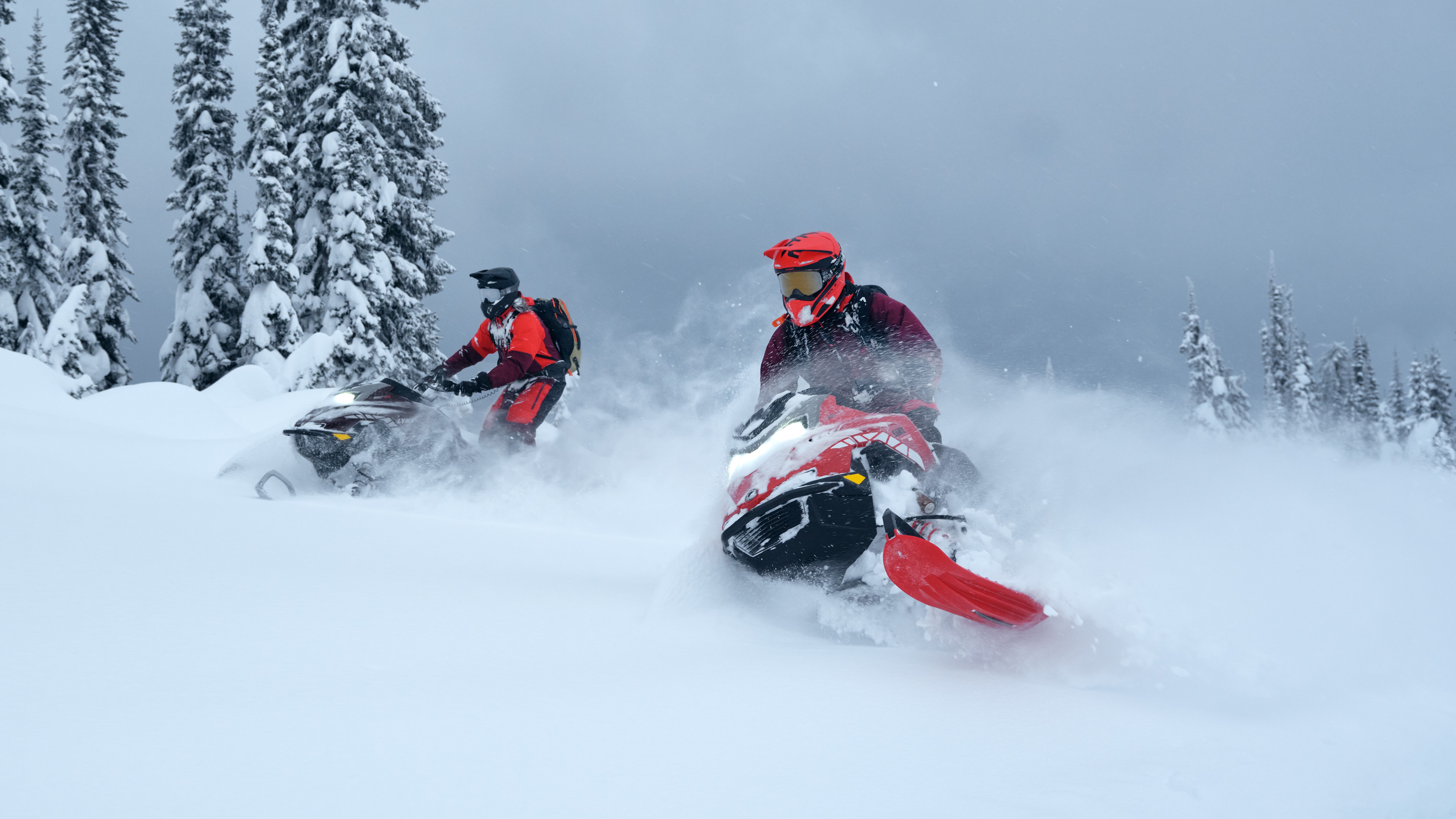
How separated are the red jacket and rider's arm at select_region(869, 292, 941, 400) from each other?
3608 millimetres

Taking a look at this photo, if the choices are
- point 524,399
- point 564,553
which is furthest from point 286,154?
point 564,553

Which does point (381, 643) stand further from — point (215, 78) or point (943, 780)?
point (215, 78)

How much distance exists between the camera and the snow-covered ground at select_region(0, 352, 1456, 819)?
1.31 m

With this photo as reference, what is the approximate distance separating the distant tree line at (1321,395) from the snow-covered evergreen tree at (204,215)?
121 feet

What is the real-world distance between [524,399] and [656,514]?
62.6 inches

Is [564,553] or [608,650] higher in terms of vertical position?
[564,553]

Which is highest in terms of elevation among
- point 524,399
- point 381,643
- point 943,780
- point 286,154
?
point 286,154

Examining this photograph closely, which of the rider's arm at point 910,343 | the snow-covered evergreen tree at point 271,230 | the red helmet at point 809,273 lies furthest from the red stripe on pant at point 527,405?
the snow-covered evergreen tree at point 271,230

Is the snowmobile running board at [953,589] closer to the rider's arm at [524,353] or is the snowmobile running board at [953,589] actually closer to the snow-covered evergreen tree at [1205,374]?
the rider's arm at [524,353]

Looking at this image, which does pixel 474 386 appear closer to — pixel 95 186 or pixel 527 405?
pixel 527 405

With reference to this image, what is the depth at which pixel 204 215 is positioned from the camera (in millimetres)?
24016

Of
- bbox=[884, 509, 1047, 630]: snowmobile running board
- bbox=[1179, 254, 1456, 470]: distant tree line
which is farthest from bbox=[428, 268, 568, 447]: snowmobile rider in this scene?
bbox=[1179, 254, 1456, 470]: distant tree line

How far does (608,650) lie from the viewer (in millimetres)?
2307

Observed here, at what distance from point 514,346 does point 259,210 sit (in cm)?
1819
